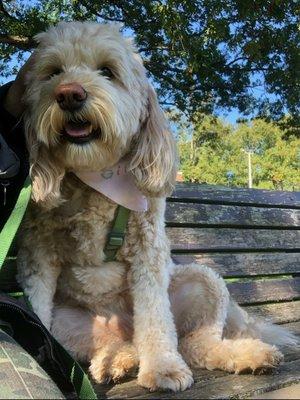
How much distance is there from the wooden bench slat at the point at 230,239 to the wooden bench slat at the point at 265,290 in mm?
226

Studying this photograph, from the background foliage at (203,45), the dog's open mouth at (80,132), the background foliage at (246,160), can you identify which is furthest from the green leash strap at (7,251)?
the background foliage at (246,160)

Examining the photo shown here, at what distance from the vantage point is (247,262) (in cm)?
356

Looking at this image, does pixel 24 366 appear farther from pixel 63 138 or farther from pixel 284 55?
pixel 284 55

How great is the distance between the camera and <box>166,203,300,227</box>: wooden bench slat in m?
3.39

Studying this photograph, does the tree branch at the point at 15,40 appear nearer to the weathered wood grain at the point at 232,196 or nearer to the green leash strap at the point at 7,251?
the weathered wood grain at the point at 232,196

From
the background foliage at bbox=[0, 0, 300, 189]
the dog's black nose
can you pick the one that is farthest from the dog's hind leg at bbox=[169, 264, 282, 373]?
the background foliage at bbox=[0, 0, 300, 189]

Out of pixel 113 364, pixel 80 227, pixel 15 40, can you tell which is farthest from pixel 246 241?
pixel 15 40

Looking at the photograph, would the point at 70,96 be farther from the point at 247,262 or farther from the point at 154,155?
the point at 247,262

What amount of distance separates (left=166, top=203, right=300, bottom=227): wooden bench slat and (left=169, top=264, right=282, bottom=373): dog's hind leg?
765 mm

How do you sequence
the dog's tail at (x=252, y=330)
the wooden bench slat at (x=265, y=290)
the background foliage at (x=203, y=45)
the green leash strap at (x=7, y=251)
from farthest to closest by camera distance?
the background foliage at (x=203, y=45)
the wooden bench slat at (x=265, y=290)
the dog's tail at (x=252, y=330)
the green leash strap at (x=7, y=251)

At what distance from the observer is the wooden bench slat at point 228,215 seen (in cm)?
339

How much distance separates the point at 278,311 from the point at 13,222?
→ 2.17 metres

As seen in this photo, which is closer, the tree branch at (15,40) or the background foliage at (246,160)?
the tree branch at (15,40)

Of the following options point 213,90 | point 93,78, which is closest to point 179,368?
point 93,78
